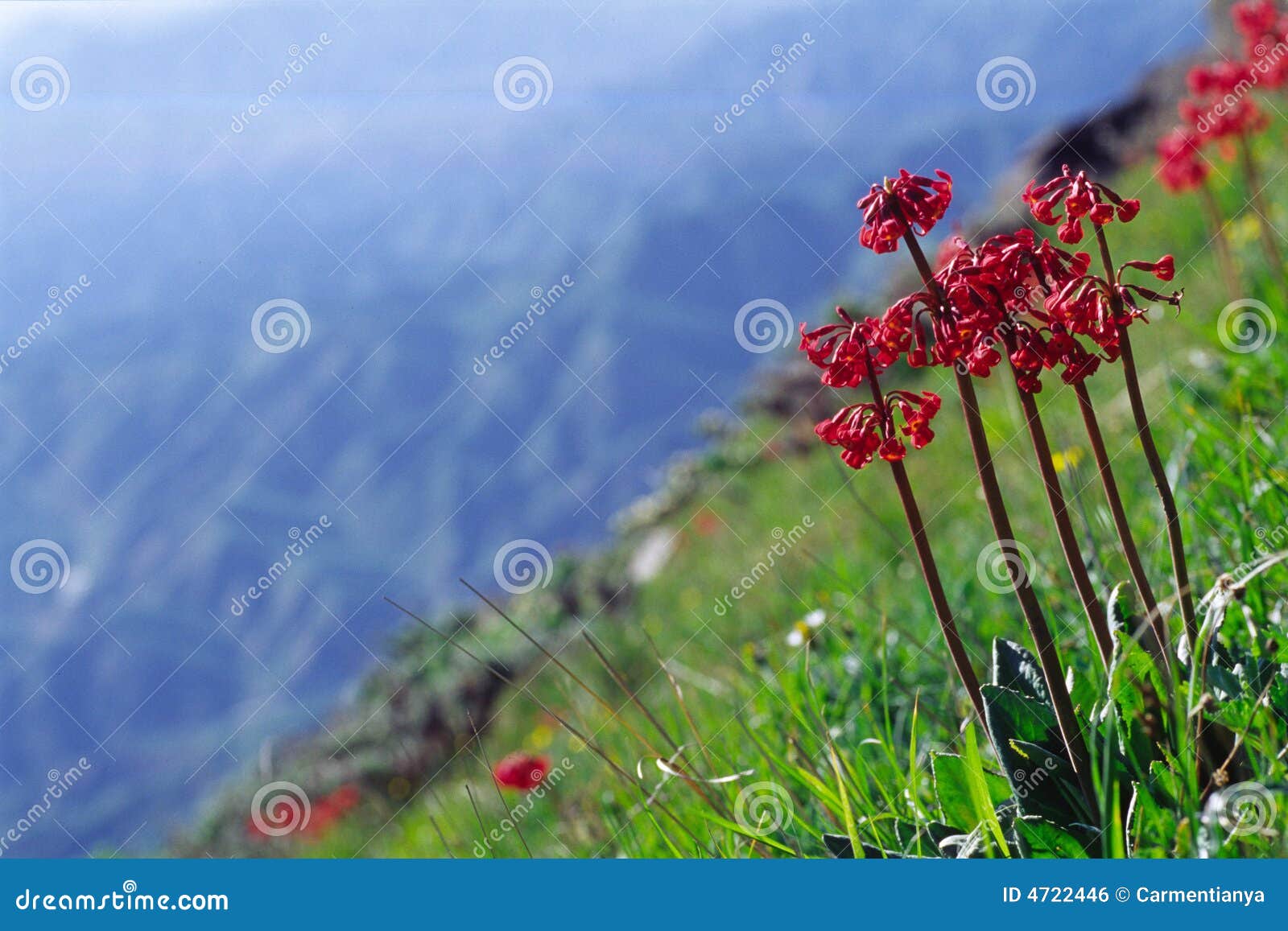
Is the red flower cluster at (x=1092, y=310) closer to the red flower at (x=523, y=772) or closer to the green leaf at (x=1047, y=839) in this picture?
the green leaf at (x=1047, y=839)

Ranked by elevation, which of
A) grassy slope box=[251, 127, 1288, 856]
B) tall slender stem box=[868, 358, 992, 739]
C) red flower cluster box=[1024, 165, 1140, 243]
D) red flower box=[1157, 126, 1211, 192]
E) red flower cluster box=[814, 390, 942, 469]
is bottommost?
grassy slope box=[251, 127, 1288, 856]

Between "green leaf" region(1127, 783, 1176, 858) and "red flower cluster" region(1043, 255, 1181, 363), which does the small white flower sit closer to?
"green leaf" region(1127, 783, 1176, 858)

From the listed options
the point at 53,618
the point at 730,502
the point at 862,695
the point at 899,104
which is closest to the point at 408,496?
the point at 53,618

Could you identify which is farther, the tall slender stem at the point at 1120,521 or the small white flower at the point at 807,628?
the small white flower at the point at 807,628

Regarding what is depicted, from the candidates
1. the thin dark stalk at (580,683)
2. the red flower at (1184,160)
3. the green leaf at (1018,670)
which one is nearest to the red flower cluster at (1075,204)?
the green leaf at (1018,670)

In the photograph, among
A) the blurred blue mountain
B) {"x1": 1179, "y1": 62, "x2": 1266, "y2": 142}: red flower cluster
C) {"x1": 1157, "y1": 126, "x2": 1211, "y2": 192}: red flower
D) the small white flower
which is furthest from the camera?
the blurred blue mountain

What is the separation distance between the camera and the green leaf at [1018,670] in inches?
73.4

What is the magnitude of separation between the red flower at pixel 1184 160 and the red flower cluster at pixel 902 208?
151 inches

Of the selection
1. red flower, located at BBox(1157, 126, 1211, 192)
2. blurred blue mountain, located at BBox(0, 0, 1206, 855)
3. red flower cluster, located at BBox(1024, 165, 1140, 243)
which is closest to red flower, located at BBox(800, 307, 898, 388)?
red flower cluster, located at BBox(1024, 165, 1140, 243)

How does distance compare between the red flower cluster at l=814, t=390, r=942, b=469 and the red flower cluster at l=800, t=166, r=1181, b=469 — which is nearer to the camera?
the red flower cluster at l=800, t=166, r=1181, b=469

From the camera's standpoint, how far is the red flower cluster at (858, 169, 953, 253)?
1.67 m

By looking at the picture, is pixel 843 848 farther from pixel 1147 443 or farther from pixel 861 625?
pixel 861 625

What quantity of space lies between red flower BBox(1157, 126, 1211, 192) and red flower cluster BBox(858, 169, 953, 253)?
151 inches

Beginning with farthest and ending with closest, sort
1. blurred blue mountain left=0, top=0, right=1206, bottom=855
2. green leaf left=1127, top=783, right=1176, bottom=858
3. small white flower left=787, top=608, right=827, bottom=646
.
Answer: blurred blue mountain left=0, top=0, right=1206, bottom=855 → small white flower left=787, top=608, right=827, bottom=646 → green leaf left=1127, top=783, right=1176, bottom=858
